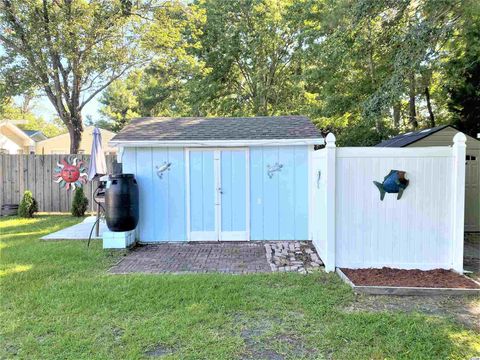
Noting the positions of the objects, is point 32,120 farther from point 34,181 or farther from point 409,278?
point 409,278

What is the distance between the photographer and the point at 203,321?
3.30m

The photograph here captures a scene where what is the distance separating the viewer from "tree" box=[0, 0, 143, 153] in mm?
A: 11641

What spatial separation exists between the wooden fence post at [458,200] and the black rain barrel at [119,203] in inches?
199

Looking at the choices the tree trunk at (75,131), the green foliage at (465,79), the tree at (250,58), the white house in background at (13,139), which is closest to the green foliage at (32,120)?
the white house in background at (13,139)

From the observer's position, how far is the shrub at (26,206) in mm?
9180

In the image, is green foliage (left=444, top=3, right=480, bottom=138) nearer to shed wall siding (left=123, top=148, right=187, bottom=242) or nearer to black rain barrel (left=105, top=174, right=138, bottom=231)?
shed wall siding (left=123, top=148, right=187, bottom=242)

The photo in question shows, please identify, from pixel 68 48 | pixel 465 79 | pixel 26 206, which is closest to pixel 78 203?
pixel 26 206

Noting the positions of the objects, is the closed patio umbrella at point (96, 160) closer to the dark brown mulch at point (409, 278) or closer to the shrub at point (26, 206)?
the shrub at point (26, 206)

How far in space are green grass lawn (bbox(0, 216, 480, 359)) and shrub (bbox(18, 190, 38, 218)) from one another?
5.01 m

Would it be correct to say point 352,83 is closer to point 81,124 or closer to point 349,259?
point 349,259

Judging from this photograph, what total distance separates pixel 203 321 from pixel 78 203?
7518 mm

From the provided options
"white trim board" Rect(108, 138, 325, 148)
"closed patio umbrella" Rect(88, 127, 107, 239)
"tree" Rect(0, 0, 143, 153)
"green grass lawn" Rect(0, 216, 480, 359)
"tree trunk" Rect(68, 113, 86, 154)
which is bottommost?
"green grass lawn" Rect(0, 216, 480, 359)

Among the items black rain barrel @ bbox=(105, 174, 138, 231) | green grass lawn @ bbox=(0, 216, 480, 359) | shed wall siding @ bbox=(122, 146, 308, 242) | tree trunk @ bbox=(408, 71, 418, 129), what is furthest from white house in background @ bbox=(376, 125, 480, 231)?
black rain barrel @ bbox=(105, 174, 138, 231)

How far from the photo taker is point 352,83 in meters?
12.2
